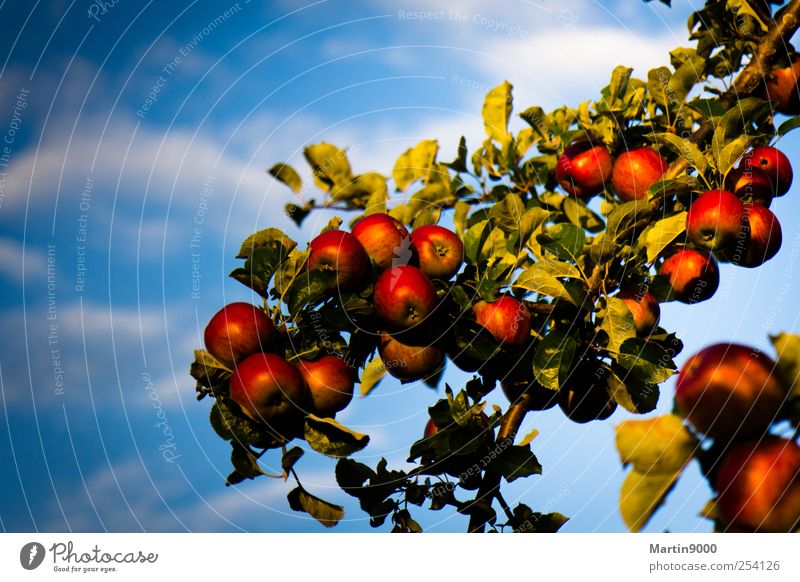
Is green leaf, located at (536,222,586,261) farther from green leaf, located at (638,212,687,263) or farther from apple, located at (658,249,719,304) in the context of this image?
apple, located at (658,249,719,304)

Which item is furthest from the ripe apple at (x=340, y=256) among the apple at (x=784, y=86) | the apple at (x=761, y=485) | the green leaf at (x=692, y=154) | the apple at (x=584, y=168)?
the apple at (x=784, y=86)

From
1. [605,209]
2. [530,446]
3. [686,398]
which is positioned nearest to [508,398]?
[530,446]

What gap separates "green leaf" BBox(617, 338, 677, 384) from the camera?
147 cm

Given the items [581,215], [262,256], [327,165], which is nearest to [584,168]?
[581,215]

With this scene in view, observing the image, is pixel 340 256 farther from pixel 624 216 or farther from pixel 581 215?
pixel 581 215

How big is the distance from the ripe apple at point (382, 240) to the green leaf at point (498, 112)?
3.09ft

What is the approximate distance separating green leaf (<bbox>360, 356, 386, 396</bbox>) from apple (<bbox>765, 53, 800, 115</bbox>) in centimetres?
148

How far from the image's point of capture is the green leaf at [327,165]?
252 cm

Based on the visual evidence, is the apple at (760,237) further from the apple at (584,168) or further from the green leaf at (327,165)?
the green leaf at (327,165)

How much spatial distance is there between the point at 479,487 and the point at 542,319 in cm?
39

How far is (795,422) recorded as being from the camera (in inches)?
43.1

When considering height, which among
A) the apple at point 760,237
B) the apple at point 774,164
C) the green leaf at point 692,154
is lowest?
the apple at point 760,237

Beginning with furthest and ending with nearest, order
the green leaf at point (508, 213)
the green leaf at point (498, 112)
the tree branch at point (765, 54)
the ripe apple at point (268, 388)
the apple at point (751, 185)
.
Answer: the green leaf at point (498, 112) → the tree branch at point (765, 54) → the apple at point (751, 185) → the green leaf at point (508, 213) → the ripe apple at point (268, 388)

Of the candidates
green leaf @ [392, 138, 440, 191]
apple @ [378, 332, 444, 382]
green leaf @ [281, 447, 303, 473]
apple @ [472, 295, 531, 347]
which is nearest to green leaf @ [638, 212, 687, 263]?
apple @ [472, 295, 531, 347]
